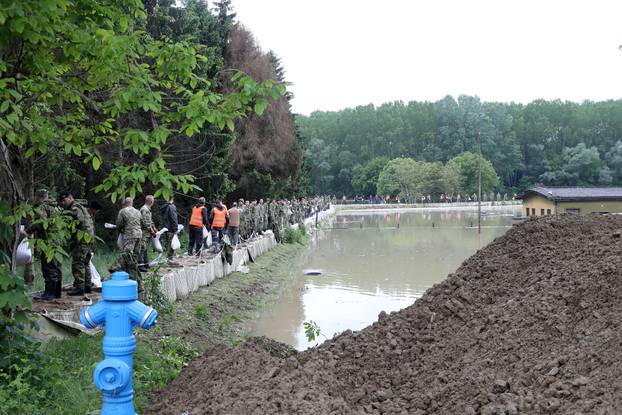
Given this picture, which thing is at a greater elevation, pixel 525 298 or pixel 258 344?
pixel 525 298

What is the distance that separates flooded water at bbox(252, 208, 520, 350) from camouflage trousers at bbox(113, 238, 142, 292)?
3.09 metres

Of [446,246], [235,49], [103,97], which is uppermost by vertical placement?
[235,49]

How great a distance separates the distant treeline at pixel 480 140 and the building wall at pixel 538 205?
193 ft

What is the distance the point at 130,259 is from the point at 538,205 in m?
44.7

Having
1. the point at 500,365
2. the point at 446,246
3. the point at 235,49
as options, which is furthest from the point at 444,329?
the point at 235,49

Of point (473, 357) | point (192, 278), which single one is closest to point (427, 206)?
point (192, 278)

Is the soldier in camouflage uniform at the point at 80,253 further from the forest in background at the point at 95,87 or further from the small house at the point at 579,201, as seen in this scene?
the small house at the point at 579,201

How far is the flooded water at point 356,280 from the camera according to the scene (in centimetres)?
1368

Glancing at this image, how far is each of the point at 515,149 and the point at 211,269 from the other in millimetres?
114970

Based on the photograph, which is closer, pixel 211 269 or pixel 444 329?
pixel 444 329

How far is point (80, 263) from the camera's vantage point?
10.2 metres

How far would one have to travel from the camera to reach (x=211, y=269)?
15.1m

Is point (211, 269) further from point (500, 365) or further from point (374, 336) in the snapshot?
point (500, 365)

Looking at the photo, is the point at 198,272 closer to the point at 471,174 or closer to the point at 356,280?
the point at 356,280
